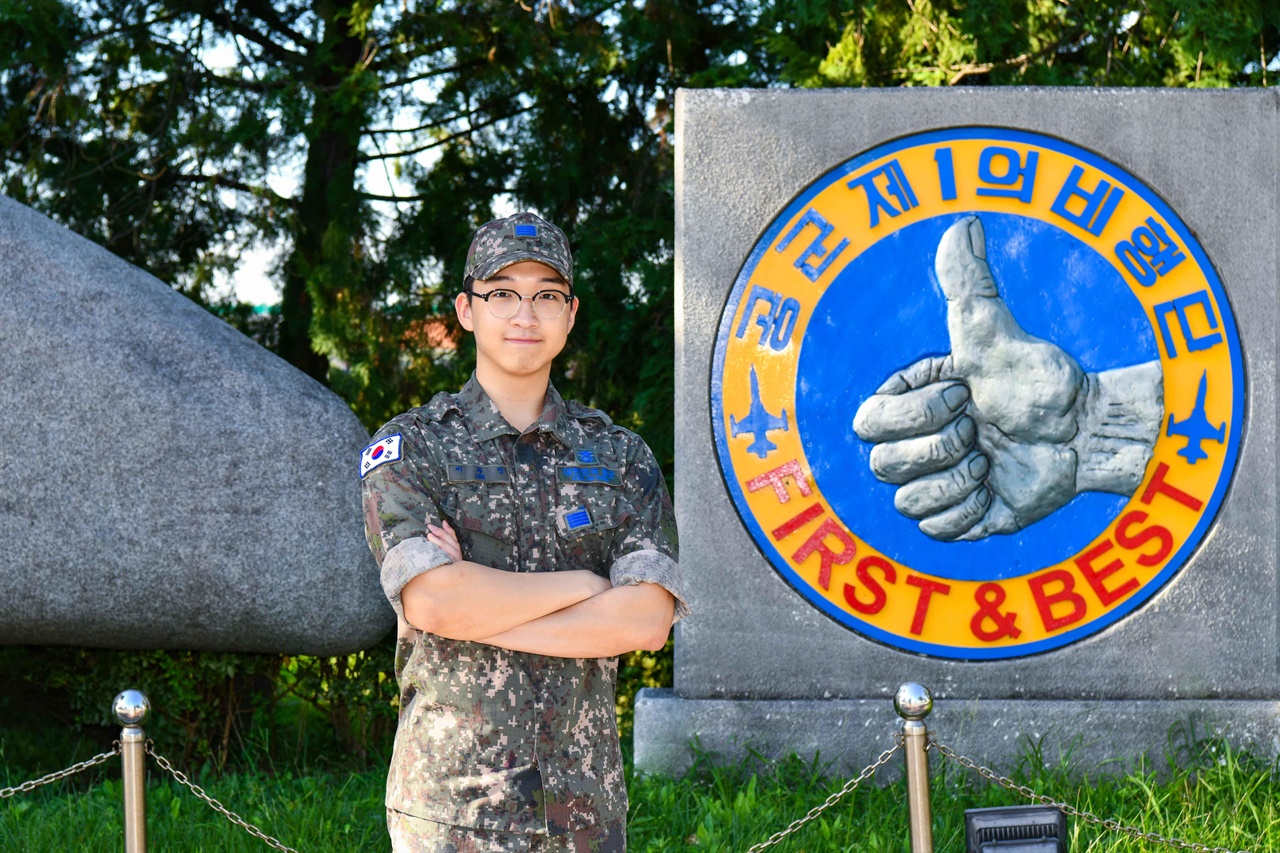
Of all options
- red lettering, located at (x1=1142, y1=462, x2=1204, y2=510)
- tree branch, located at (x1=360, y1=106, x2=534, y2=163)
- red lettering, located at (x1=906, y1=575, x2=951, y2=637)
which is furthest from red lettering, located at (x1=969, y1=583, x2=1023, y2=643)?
tree branch, located at (x1=360, y1=106, x2=534, y2=163)

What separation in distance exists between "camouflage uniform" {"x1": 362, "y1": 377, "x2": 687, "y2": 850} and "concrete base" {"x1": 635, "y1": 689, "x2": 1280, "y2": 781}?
7.01 ft

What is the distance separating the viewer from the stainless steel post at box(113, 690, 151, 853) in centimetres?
278

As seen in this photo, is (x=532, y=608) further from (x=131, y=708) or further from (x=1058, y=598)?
(x=1058, y=598)

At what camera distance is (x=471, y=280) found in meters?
2.32

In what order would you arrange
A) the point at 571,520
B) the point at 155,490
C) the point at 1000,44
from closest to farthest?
the point at 571,520, the point at 155,490, the point at 1000,44

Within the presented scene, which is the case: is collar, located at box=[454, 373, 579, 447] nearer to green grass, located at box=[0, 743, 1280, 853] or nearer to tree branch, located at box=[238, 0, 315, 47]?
green grass, located at box=[0, 743, 1280, 853]

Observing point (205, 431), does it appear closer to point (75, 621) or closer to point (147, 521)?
point (147, 521)

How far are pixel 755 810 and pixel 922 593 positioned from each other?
952mm

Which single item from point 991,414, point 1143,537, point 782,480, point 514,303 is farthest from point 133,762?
point 1143,537

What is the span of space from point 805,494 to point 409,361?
2222 millimetres

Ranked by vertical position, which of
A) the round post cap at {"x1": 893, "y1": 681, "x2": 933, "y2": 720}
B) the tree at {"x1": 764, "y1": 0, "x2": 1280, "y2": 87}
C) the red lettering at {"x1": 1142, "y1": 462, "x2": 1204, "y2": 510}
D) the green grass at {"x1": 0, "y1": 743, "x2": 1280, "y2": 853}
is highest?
the tree at {"x1": 764, "y1": 0, "x2": 1280, "y2": 87}

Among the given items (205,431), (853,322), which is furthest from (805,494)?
(205,431)

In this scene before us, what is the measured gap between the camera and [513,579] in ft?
7.19

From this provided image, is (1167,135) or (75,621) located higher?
(1167,135)
